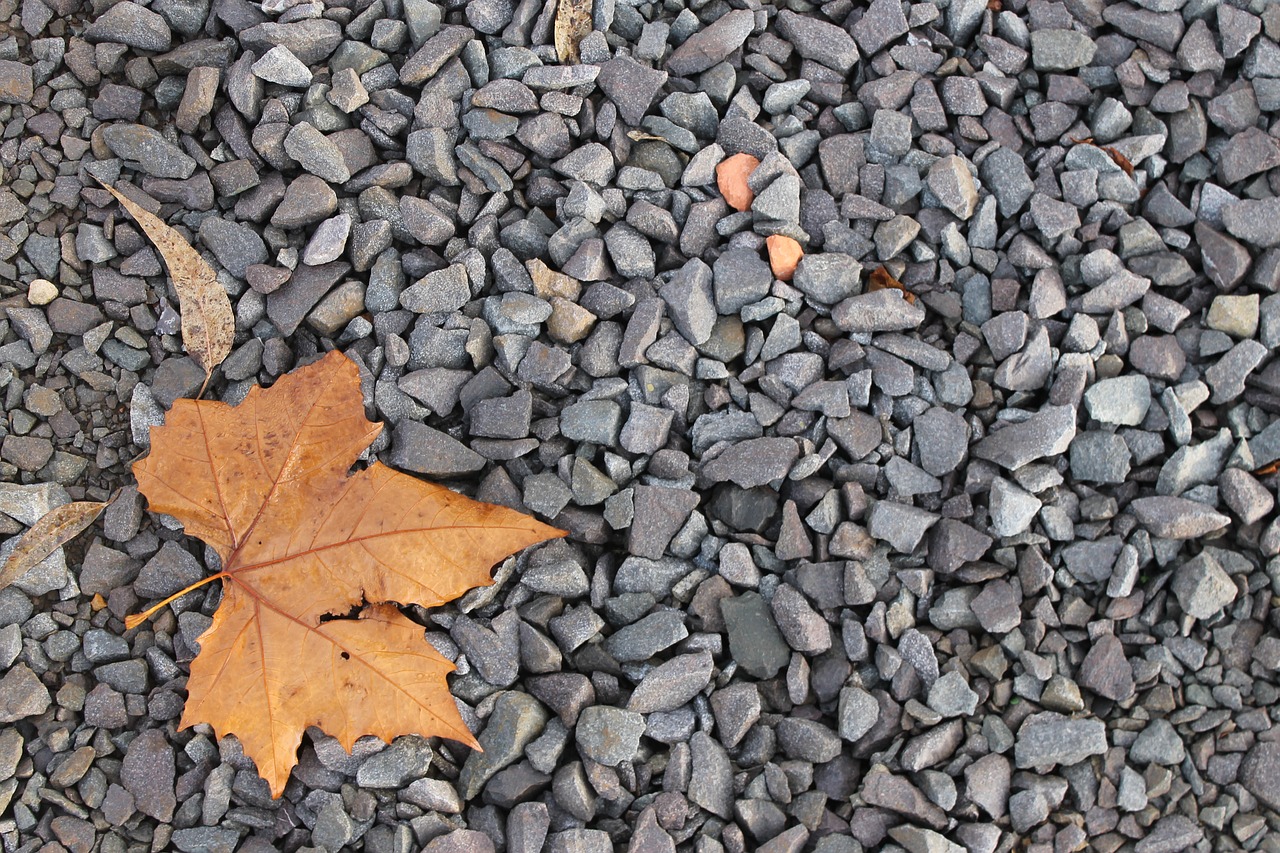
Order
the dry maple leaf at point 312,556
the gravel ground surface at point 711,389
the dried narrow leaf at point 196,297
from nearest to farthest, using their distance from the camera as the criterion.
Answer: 1. the dry maple leaf at point 312,556
2. the gravel ground surface at point 711,389
3. the dried narrow leaf at point 196,297

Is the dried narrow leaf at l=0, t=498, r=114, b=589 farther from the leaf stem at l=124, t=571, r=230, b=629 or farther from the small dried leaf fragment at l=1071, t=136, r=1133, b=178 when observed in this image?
the small dried leaf fragment at l=1071, t=136, r=1133, b=178

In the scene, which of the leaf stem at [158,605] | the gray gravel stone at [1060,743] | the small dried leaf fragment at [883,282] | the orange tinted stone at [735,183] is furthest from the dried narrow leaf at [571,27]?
the gray gravel stone at [1060,743]

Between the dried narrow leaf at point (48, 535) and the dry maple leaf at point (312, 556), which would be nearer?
the dry maple leaf at point (312, 556)

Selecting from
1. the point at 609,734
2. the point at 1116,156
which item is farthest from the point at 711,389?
the point at 1116,156

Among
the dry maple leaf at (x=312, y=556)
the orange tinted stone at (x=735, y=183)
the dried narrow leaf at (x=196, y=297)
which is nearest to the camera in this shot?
the dry maple leaf at (x=312, y=556)

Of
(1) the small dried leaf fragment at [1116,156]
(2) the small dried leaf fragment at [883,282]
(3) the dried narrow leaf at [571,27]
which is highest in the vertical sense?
(3) the dried narrow leaf at [571,27]

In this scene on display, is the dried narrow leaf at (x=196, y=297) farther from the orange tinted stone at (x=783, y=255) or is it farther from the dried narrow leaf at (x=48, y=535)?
the orange tinted stone at (x=783, y=255)

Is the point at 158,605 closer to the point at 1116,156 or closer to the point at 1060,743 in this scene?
the point at 1060,743
